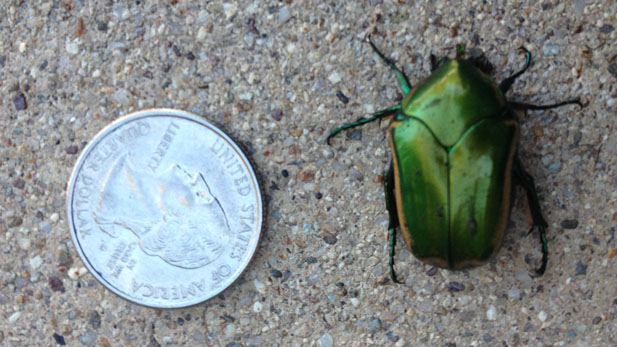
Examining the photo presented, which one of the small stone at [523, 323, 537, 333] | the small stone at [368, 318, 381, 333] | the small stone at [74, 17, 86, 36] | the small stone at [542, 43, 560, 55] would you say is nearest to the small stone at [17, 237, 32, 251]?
the small stone at [74, 17, 86, 36]

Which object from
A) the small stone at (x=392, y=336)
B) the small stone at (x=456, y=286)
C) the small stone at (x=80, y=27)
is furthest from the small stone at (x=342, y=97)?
the small stone at (x=80, y=27)

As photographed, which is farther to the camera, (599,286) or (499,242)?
(599,286)

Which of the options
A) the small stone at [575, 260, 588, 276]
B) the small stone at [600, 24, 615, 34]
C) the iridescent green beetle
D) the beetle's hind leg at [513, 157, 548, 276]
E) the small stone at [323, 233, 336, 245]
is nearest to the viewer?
the iridescent green beetle

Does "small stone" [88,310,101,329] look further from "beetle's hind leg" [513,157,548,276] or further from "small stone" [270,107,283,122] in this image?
"beetle's hind leg" [513,157,548,276]

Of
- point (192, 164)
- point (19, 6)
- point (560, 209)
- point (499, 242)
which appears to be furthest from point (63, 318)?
point (560, 209)

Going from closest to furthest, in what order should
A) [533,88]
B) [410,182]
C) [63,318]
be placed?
[410,182] → [533,88] → [63,318]

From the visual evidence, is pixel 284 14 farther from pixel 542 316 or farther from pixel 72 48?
pixel 542 316

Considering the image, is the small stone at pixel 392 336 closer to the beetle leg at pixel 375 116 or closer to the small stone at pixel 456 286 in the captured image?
the small stone at pixel 456 286

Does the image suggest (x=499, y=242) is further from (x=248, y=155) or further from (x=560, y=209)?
(x=248, y=155)
